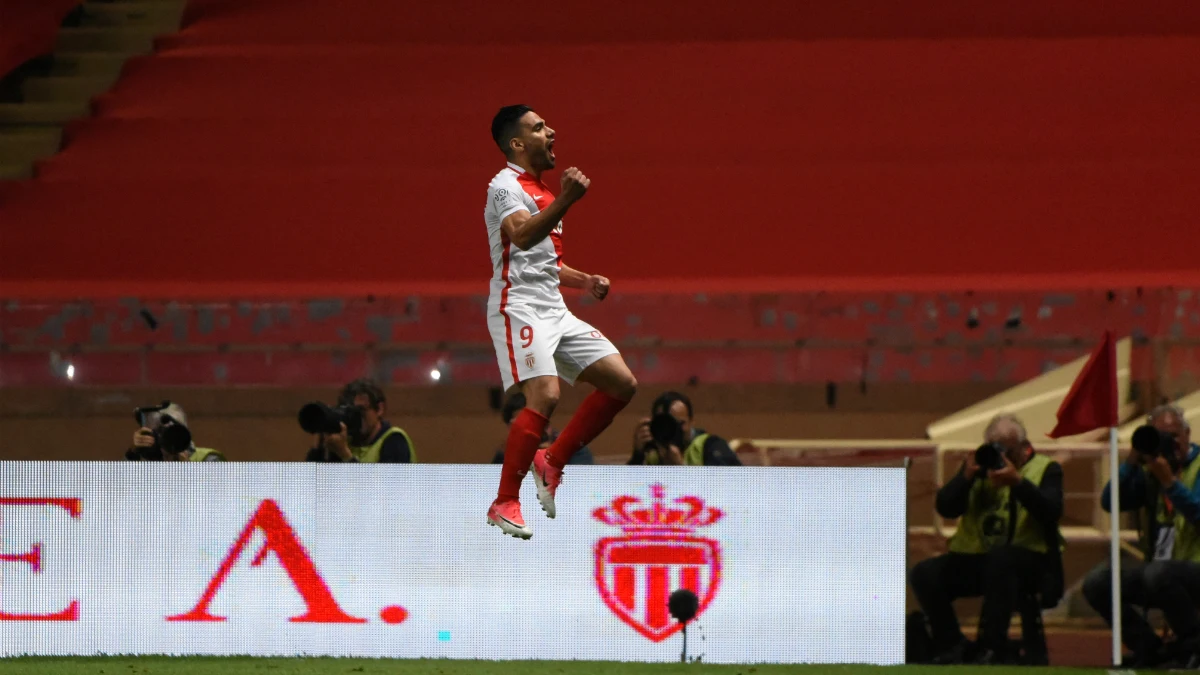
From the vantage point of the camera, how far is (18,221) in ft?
38.1

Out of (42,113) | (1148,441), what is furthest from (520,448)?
(42,113)

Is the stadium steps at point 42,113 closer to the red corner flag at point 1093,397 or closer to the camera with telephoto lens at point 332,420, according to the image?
the camera with telephoto lens at point 332,420

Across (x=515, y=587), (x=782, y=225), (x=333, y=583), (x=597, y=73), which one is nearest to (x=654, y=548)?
(x=515, y=587)

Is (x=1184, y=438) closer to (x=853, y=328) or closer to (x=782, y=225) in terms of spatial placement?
(x=853, y=328)

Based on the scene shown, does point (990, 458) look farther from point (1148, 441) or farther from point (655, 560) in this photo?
point (655, 560)

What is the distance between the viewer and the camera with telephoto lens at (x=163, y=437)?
762cm

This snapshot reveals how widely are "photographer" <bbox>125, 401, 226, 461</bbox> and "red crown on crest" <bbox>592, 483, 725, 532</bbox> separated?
77.3 inches

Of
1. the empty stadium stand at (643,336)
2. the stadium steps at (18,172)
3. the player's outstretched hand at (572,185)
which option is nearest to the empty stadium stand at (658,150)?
the stadium steps at (18,172)

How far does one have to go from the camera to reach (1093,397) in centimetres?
733

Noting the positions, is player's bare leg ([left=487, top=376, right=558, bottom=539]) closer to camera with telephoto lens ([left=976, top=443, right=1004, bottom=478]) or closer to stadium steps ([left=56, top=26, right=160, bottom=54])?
camera with telephoto lens ([left=976, top=443, right=1004, bottom=478])

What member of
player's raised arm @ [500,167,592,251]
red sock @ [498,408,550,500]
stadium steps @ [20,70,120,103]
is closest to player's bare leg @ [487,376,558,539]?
A: red sock @ [498,408,550,500]

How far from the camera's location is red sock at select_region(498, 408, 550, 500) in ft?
18.1

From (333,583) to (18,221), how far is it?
18.2 feet

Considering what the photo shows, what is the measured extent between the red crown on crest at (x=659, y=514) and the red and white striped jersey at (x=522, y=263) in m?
1.96
